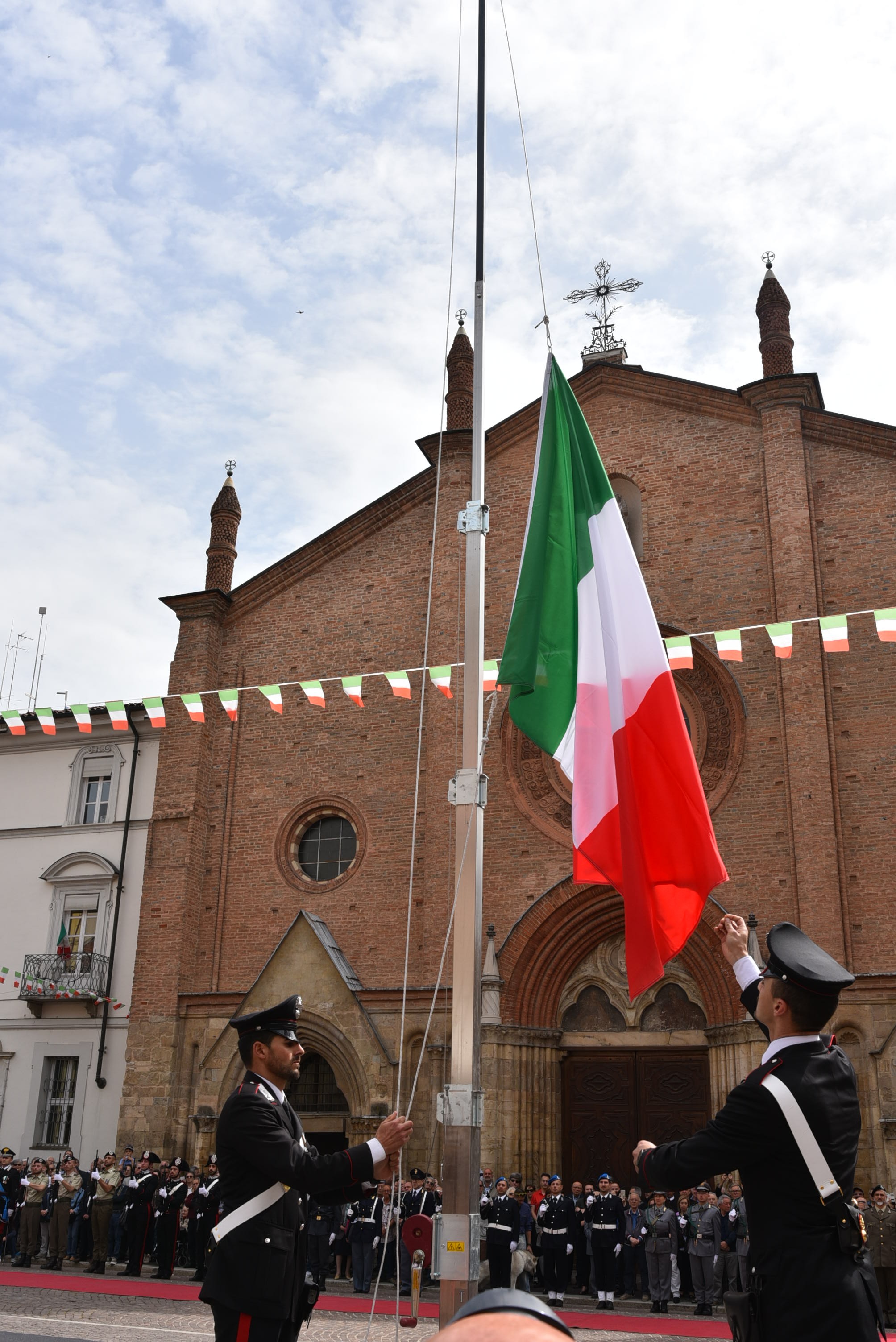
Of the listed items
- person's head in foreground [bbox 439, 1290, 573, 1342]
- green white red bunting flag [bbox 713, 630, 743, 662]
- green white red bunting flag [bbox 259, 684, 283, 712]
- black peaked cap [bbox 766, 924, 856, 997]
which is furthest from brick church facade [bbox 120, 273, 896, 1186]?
person's head in foreground [bbox 439, 1290, 573, 1342]

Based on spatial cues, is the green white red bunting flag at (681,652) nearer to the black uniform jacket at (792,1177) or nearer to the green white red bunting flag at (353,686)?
the green white red bunting flag at (353,686)

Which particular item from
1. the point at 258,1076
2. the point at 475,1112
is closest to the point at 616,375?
the point at 475,1112

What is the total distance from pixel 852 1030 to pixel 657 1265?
4213 millimetres

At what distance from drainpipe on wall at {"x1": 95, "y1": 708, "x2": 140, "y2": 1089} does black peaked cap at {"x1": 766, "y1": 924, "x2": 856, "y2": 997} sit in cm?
1850

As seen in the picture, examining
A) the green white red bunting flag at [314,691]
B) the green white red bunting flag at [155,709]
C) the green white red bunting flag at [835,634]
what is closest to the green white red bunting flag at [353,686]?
the green white red bunting flag at [314,691]

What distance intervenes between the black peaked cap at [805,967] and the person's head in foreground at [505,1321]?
212 cm

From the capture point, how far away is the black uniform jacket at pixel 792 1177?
352cm

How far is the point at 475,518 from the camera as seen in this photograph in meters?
8.15

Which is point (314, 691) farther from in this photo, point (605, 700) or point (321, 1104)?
point (605, 700)

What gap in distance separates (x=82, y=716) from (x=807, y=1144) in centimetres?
1894

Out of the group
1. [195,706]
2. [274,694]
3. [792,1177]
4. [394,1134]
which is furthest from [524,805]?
[792,1177]

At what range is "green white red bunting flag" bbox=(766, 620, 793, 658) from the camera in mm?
15719

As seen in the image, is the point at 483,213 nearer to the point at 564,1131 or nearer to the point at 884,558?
the point at 884,558

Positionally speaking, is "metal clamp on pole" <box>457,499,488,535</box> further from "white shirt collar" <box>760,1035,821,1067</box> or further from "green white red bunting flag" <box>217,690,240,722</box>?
"green white red bunting flag" <box>217,690,240,722</box>
